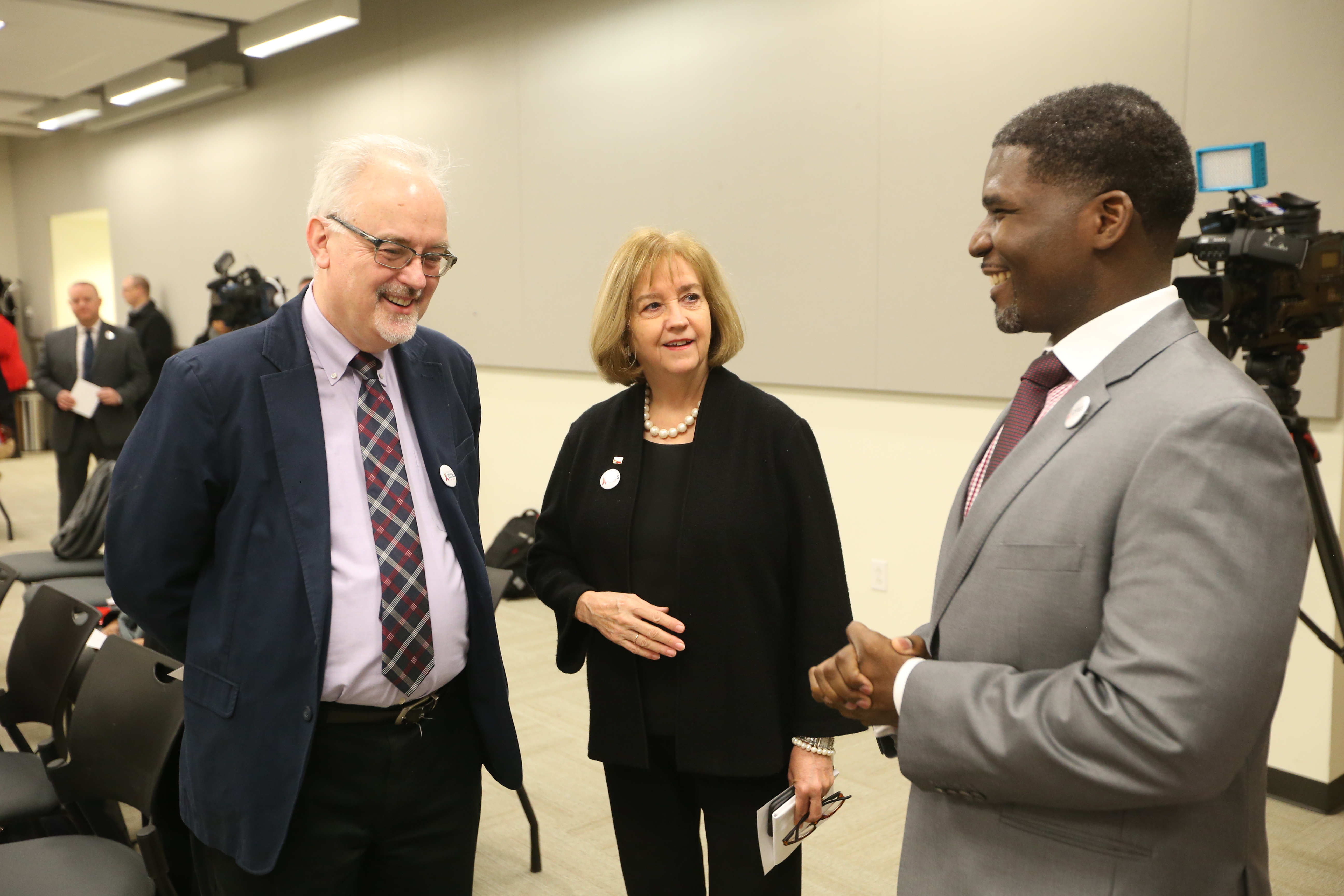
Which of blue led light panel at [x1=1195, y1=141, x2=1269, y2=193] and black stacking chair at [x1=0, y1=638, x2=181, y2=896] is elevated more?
blue led light panel at [x1=1195, y1=141, x2=1269, y2=193]

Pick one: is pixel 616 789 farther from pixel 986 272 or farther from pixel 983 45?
pixel 983 45

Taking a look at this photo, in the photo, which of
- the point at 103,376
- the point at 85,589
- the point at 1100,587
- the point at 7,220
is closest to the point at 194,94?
the point at 103,376

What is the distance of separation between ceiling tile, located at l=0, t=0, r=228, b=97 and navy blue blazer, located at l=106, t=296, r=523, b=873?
639cm

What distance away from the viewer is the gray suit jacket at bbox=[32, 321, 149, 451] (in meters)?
6.44

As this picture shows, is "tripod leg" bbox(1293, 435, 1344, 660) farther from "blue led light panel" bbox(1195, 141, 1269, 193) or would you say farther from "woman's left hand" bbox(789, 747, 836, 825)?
"woman's left hand" bbox(789, 747, 836, 825)

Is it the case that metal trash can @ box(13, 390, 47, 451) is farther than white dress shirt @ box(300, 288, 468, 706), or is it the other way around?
metal trash can @ box(13, 390, 47, 451)

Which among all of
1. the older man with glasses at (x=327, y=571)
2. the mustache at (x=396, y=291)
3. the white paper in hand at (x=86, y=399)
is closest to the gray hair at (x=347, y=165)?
the older man with glasses at (x=327, y=571)

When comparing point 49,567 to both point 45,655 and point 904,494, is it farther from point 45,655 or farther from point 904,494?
point 904,494

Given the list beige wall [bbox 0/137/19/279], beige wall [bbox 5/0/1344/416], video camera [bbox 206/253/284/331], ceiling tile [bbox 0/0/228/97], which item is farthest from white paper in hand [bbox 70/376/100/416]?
beige wall [bbox 0/137/19/279]

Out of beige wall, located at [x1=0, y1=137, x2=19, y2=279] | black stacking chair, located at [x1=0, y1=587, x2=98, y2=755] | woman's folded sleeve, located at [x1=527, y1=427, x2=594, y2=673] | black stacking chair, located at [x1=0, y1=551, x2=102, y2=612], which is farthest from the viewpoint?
beige wall, located at [x1=0, y1=137, x2=19, y2=279]

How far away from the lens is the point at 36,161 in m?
12.2

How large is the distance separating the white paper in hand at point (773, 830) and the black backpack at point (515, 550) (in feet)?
13.5

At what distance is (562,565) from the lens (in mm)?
1947

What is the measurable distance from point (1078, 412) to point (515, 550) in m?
4.95
